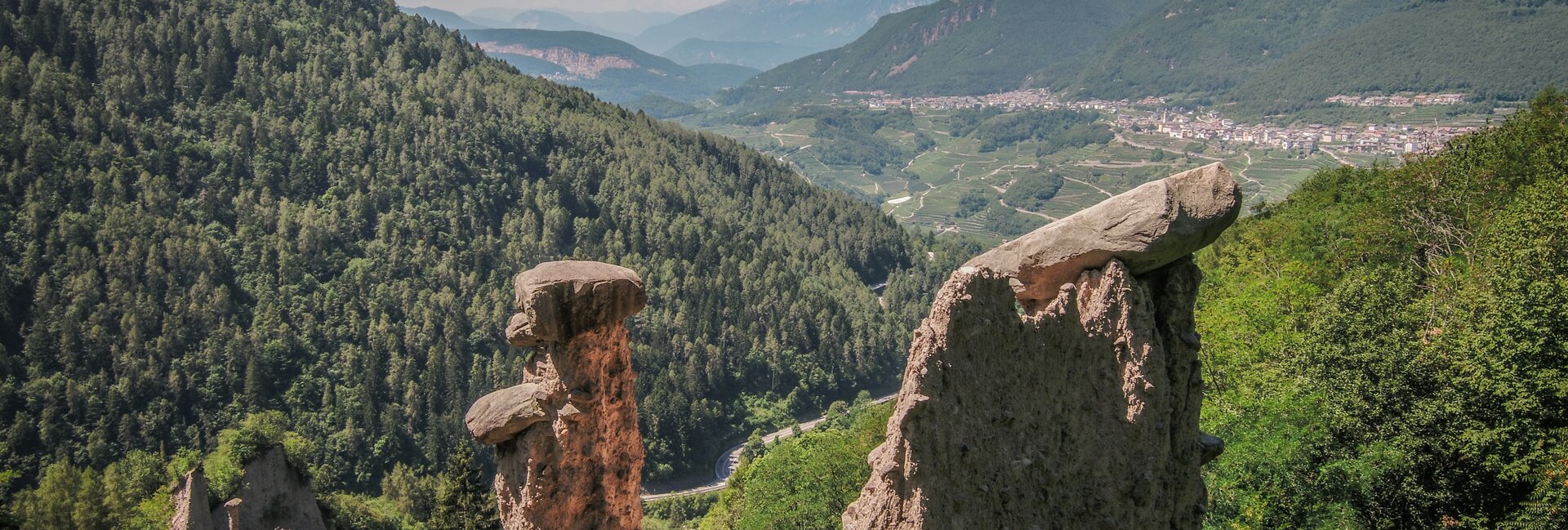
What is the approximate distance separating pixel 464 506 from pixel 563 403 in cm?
3734

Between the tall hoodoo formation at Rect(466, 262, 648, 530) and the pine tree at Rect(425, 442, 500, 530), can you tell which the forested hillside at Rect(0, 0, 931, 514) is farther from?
the tall hoodoo formation at Rect(466, 262, 648, 530)

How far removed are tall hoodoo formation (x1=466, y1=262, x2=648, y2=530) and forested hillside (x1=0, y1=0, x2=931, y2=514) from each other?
59.5 meters

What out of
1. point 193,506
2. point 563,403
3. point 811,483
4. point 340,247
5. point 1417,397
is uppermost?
point 563,403

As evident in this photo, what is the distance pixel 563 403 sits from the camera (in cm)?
2048

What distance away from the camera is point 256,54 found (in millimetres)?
156500

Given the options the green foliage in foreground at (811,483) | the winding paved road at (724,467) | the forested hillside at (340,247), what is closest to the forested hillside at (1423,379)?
the green foliage in foreground at (811,483)

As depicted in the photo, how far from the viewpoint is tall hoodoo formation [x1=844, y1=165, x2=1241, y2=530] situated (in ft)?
48.4

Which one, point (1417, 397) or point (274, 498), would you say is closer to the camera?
point (1417, 397)

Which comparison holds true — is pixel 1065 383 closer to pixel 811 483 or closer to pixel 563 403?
pixel 563 403

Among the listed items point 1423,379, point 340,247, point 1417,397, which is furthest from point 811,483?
point 340,247

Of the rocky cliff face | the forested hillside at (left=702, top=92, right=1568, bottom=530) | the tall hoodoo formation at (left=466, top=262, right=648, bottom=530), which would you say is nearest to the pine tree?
the rocky cliff face

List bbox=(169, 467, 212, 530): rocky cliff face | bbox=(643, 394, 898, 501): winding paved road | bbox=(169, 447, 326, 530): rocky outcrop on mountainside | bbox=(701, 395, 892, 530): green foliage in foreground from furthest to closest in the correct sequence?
bbox=(643, 394, 898, 501): winding paved road, bbox=(169, 447, 326, 530): rocky outcrop on mountainside, bbox=(169, 467, 212, 530): rocky cliff face, bbox=(701, 395, 892, 530): green foliage in foreground

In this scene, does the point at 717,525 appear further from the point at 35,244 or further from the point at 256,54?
the point at 256,54

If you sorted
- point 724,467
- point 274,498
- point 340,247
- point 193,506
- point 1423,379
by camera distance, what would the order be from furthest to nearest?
1. point 340,247
2. point 724,467
3. point 274,498
4. point 193,506
5. point 1423,379
